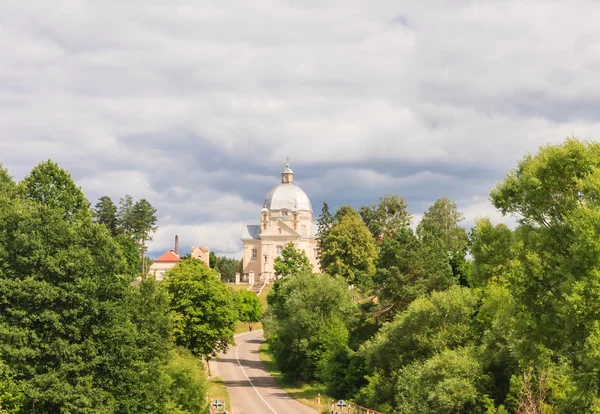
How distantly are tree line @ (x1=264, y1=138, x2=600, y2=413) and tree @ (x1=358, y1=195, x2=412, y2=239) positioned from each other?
3848cm

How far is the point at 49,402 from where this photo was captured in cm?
3044

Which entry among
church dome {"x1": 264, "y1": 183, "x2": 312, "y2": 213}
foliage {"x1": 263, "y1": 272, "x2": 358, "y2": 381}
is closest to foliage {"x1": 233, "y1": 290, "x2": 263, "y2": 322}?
church dome {"x1": 264, "y1": 183, "x2": 312, "y2": 213}

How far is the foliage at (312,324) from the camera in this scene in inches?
2286

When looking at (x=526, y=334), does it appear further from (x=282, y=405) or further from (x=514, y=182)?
(x=282, y=405)

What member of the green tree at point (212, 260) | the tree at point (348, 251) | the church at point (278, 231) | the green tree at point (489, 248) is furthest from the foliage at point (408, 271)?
the green tree at point (212, 260)

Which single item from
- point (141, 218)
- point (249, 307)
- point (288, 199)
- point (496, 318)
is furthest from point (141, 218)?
point (496, 318)

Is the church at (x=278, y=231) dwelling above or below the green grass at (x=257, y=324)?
above

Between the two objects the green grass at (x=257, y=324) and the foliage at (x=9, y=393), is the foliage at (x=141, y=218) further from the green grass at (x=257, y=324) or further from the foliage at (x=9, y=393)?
the foliage at (x=9, y=393)

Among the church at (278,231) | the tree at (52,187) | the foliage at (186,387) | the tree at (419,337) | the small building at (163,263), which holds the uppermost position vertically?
the church at (278,231)

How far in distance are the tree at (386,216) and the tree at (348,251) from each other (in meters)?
8.99

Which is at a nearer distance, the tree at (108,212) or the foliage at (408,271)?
the foliage at (408,271)

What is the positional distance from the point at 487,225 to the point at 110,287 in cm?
1602

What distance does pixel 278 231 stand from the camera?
126 metres

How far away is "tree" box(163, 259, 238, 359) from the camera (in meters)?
52.5
